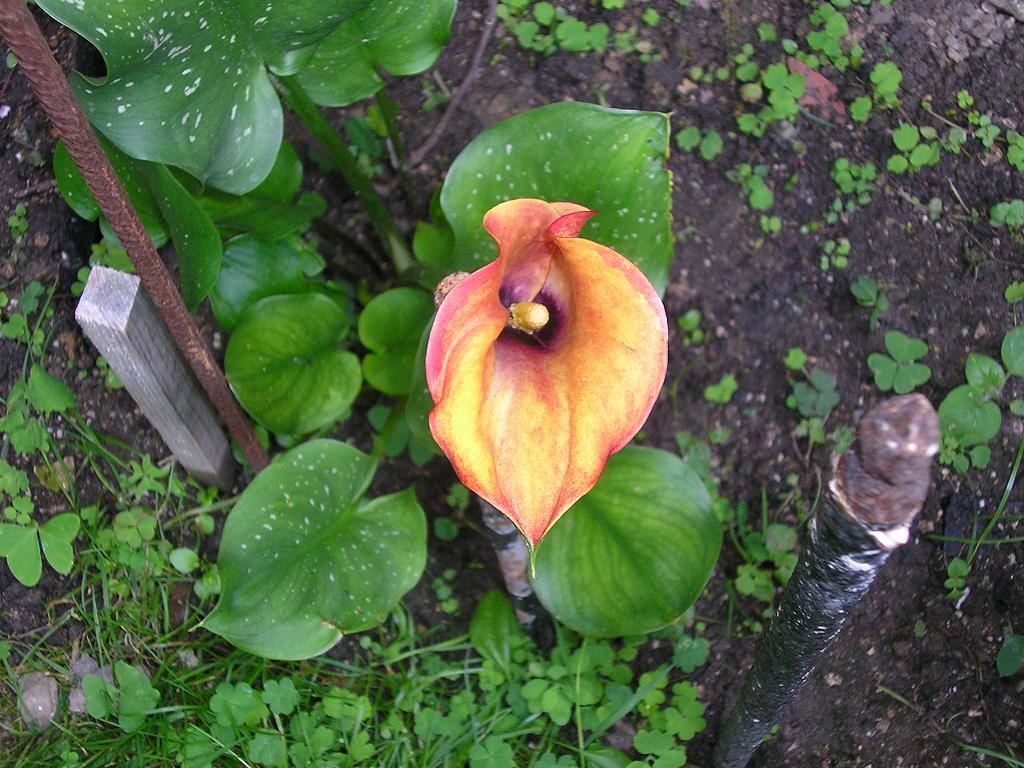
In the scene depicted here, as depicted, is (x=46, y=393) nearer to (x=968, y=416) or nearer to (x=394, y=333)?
(x=394, y=333)

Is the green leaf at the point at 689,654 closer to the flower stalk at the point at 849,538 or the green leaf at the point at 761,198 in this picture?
the flower stalk at the point at 849,538

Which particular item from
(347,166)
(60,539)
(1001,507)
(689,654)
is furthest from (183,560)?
(1001,507)

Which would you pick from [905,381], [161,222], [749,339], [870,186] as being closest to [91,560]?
[161,222]

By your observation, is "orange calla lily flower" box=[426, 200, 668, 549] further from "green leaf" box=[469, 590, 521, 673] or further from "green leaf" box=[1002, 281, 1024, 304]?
"green leaf" box=[1002, 281, 1024, 304]

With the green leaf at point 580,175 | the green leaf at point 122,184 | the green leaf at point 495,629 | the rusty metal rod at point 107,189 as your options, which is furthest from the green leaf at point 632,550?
the green leaf at point 122,184

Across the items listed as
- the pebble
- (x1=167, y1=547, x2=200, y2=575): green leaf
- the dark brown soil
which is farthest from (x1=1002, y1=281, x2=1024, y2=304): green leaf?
the pebble

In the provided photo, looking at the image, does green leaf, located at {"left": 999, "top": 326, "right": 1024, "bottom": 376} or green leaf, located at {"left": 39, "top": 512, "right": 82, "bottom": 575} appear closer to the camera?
green leaf, located at {"left": 39, "top": 512, "right": 82, "bottom": 575}
